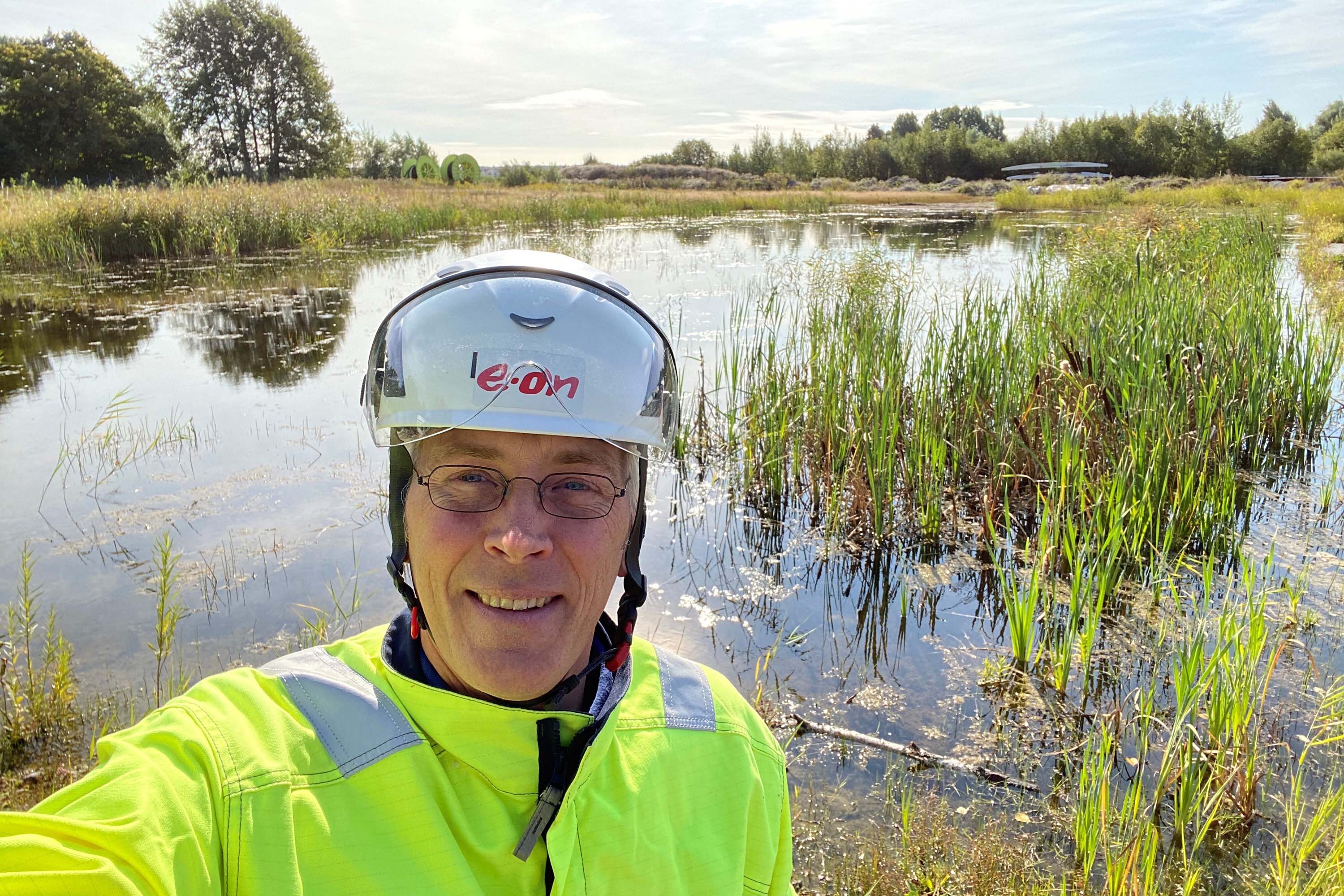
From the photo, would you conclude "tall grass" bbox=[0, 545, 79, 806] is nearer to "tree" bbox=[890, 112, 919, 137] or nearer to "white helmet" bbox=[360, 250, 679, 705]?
"white helmet" bbox=[360, 250, 679, 705]

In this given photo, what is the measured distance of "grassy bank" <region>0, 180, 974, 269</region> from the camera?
15.2m

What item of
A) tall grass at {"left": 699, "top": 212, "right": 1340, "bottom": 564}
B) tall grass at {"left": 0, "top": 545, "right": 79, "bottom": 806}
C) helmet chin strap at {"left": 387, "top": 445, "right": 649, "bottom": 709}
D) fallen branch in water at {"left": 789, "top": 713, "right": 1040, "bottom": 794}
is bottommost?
fallen branch in water at {"left": 789, "top": 713, "right": 1040, "bottom": 794}

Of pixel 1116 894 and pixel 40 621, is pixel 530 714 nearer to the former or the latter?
pixel 1116 894

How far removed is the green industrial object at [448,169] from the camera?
47188mm

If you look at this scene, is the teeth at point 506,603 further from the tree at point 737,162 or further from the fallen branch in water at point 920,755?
the tree at point 737,162

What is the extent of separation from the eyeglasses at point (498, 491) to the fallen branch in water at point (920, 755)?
95.2 inches

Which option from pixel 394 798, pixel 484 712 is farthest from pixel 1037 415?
pixel 394 798

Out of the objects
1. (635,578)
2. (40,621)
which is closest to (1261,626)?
(635,578)

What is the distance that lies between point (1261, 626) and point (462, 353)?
3.11 metres

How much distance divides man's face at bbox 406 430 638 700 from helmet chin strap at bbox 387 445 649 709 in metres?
0.03

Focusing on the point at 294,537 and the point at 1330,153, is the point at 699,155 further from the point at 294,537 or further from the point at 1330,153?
the point at 294,537

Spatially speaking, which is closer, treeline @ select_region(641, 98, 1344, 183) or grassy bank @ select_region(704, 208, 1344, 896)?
grassy bank @ select_region(704, 208, 1344, 896)

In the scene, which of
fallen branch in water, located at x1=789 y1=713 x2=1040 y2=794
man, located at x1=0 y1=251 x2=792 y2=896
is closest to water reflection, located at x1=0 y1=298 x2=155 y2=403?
fallen branch in water, located at x1=789 y1=713 x2=1040 y2=794

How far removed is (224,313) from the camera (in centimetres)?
1177
